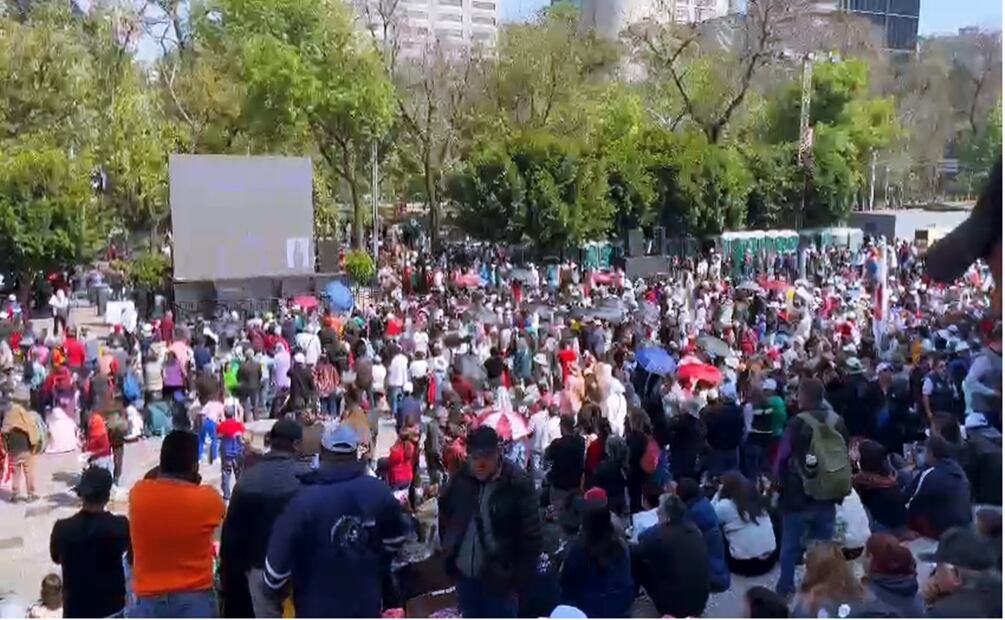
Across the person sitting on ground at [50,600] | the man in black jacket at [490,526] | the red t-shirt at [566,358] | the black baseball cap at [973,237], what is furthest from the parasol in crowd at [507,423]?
the black baseball cap at [973,237]

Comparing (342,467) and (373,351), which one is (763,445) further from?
(373,351)

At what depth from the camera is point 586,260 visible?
3234cm

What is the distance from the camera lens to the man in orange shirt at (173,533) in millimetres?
4191

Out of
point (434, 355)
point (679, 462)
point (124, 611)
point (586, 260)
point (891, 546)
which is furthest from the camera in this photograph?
point (586, 260)

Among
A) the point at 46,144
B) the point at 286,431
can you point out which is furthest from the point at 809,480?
the point at 46,144

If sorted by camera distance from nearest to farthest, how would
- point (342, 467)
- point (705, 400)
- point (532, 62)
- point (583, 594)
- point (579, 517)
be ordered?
point (342, 467)
point (583, 594)
point (579, 517)
point (705, 400)
point (532, 62)

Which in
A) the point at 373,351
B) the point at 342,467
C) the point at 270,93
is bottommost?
the point at 373,351

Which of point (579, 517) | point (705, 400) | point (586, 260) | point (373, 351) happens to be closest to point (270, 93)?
point (586, 260)

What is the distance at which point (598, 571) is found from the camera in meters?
5.62

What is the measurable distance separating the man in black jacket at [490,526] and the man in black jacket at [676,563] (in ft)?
4.10

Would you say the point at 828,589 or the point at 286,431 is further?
the point at 286,431

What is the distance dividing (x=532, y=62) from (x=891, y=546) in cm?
3352

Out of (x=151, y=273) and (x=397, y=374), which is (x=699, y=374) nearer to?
(x=397, y=374)

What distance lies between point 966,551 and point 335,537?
8.24ft
